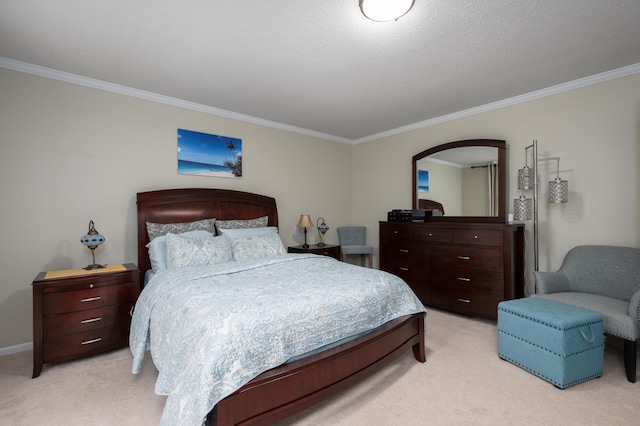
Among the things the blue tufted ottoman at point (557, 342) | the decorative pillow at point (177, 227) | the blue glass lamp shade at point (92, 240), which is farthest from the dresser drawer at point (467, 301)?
the blue glass lamp shade at point (92, 240)

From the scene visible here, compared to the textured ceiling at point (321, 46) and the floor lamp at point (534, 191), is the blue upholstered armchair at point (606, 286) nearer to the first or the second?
the floor lamp at point (534, 191)

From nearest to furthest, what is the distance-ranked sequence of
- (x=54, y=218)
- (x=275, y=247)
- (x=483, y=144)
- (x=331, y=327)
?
1. (x=331, y=327)
2. (x=54, y=218)
3. (x=275, y=247)
4. (x=483, y=144)

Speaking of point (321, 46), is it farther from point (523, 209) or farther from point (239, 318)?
point (523, 209)

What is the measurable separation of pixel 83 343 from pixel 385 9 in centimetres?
351

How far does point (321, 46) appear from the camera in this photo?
248 cm

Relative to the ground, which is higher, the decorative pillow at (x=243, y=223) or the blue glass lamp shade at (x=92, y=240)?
the decorative pillow at (x=243, y=223)

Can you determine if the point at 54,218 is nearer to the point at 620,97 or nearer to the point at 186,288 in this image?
the point at 186,288

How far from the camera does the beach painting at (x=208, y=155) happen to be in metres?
3.76

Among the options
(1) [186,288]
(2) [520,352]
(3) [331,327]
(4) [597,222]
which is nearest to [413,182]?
(4) [597,222]

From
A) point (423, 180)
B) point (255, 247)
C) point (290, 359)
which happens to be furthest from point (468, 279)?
point (290, 359)

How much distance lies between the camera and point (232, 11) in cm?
206

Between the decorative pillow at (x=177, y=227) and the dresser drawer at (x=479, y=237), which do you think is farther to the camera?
the dresser drawer at (x=479, y=237)

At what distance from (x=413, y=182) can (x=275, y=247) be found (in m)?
2.46

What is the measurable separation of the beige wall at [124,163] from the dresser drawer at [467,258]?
0.57 m
